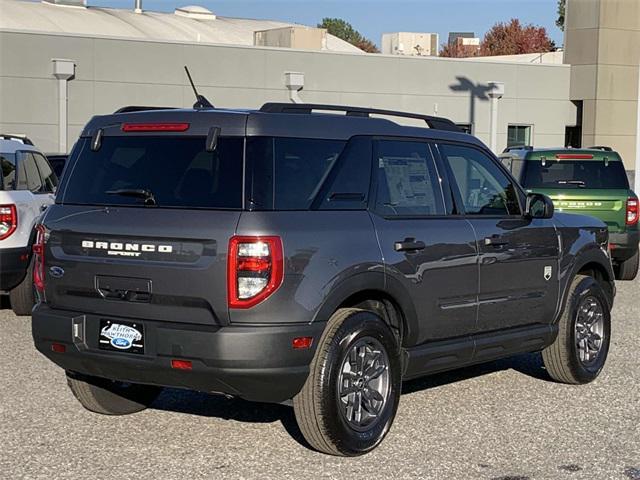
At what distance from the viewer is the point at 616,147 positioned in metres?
39.0

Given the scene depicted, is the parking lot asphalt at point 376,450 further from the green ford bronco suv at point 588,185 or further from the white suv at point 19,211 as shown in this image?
the green ford bronco suv at point 588,185

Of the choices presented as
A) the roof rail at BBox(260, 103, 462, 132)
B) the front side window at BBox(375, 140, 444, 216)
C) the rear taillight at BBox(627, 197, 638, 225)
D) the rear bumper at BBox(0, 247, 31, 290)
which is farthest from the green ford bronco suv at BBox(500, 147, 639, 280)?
the front side window at BBox(375, 140, 444, 216)

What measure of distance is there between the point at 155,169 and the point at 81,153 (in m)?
0.63

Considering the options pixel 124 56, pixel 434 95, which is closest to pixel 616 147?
pixel 434 95

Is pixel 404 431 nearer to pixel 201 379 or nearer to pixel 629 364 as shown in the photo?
pixel 201 379

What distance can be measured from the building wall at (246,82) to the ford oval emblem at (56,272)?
22.5 m

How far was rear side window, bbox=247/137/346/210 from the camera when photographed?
235 inches

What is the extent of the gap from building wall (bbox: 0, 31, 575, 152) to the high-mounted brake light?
17.6 meters

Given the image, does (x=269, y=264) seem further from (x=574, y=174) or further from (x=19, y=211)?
(x=574, y=174)

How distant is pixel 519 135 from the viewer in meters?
37.8

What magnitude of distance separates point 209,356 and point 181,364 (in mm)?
196

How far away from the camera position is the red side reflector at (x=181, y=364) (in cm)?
593

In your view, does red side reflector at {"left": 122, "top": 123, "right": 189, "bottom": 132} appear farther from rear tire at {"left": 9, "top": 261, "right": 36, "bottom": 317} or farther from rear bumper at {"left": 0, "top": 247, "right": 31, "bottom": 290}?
rear tire at {"left": 9, "top": 261, "right": 36, "bottom": 317}

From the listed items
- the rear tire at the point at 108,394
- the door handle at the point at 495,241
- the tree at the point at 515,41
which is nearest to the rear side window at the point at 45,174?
the rear tire at the point at 108,394
